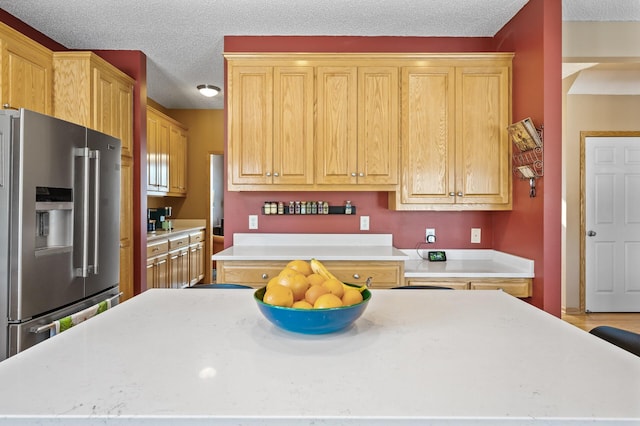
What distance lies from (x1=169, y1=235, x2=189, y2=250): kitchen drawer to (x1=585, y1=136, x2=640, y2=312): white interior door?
4694 mm

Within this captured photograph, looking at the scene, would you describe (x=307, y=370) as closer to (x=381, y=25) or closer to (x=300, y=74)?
(x=300, y=74)

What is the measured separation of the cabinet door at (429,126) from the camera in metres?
2.90

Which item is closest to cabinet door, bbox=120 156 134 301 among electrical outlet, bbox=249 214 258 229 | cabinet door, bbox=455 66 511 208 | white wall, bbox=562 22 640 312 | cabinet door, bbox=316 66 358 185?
electrical outlet, bbox=249 214 258 229

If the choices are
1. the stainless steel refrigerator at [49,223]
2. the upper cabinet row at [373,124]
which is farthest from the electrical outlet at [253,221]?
the stainless steel refrigerator at [49,223]

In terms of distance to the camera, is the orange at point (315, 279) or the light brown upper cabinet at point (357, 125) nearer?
the orange at point (315, 279)

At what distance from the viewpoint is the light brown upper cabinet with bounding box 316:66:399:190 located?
9.55 ft

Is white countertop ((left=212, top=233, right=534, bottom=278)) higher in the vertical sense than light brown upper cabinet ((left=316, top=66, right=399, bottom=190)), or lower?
lower

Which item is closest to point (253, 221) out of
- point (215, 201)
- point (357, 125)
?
point (357, 125)

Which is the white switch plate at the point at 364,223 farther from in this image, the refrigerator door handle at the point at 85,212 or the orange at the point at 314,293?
the orange at the point at 314,293

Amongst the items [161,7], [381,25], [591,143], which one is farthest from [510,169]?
[161,7]

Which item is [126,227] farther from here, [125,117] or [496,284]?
[496,284]

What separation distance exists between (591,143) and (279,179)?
11.8 ft

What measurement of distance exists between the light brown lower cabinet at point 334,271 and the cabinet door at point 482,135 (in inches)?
31.0

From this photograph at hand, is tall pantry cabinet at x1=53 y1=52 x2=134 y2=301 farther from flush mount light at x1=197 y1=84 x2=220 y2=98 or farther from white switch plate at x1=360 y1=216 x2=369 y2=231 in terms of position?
white switch plate at x1=360 y1=216 x2=369 y2=231
